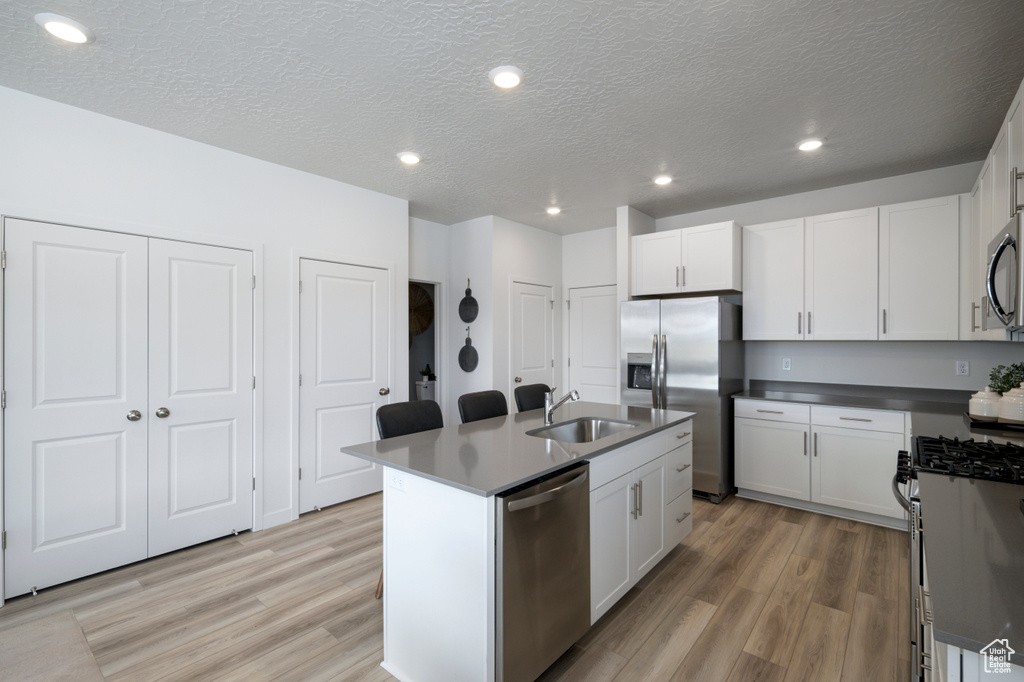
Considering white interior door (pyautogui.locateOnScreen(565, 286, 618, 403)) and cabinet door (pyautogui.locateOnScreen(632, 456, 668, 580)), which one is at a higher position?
white interior door (pyautogui.locateOnScreen(565, 286, 618, 403))

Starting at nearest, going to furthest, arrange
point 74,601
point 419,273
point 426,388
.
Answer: point 74,601
point 419,273
point 426,388

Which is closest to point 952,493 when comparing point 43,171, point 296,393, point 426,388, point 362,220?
point 296,393

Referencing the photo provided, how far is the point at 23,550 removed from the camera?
245 cm

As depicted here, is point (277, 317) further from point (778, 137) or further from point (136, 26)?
point (778, 137)

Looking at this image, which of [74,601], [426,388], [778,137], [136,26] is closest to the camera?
[136,26]

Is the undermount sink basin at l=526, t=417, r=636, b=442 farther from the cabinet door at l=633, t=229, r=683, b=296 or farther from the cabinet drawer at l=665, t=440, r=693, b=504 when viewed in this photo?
the cabinet door at l=633, t=229, r=683, b=296

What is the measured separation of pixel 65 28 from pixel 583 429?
2991mm

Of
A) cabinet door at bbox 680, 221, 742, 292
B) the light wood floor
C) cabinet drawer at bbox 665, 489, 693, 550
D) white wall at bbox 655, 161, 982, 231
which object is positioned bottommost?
the light wood floor

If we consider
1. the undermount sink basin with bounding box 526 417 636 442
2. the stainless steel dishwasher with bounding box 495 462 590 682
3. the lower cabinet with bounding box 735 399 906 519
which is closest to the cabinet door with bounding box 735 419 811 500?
the lower cabinet with bounding box 735 399 906 519

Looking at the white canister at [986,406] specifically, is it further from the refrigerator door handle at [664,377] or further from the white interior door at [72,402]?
the white interior door at [72,402]

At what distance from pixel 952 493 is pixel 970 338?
2.47 m

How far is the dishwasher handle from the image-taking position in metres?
1.60

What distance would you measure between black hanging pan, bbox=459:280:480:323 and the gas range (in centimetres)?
359

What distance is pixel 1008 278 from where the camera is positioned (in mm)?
1553
